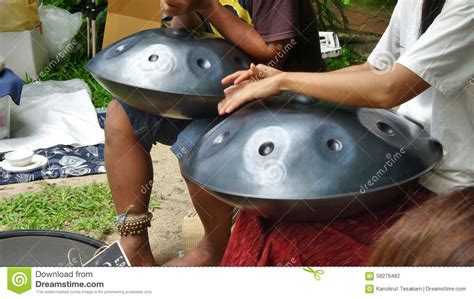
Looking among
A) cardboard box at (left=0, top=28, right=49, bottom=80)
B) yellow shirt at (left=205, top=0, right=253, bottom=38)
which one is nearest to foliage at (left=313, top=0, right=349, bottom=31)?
cardboard box at (left=0, top=28, right=49, bottom=80)

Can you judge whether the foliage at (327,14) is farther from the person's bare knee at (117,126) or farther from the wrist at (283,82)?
the wrist at (283,82)

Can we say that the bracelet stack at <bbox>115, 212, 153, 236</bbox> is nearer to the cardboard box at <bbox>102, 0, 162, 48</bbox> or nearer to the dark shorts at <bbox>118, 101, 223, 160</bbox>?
the dark shorts at <bbox>118, 101, 223, 160</bbox>

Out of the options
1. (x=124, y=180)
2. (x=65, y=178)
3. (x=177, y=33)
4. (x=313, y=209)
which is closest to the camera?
(x=313, y=209)

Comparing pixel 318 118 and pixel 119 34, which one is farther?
pixel 119 34

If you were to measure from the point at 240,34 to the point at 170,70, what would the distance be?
298mm

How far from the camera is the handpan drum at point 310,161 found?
158 centimetres

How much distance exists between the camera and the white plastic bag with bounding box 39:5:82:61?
15.7ft

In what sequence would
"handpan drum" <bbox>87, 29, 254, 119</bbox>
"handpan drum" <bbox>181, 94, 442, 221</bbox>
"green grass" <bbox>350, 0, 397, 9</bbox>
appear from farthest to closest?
"green grass" <bbox>350, 0, 397, 9</bbox> → "handpan drum" <bbox>87, 29, 254, 119</bbox> → "handpan drum" <bbox>181, 94, 442, 221</bbox>

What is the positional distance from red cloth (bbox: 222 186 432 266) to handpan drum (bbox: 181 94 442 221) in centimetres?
7

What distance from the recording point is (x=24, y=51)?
4.57 m
